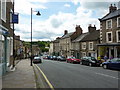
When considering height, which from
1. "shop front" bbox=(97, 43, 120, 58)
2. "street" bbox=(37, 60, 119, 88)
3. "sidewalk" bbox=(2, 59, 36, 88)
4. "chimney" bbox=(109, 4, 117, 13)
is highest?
"chimney" bbox=(109, 4, 117, 13)

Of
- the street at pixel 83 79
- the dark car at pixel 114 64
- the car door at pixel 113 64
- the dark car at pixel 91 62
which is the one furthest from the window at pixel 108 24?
the street at pixel 83 79

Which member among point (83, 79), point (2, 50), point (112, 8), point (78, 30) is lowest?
point (83, 79)

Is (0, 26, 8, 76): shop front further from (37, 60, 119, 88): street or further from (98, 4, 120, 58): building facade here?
(98, 4, 120, 58): building facade

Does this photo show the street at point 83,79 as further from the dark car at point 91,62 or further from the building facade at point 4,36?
the dark car at point 91,62

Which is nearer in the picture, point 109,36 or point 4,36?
point 4,36

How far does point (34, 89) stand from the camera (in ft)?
27.7

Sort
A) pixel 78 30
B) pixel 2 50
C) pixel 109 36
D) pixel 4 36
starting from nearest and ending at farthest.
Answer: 1. pixel 2 50
2. pixel 4 36
3. pixel 109 36
4. pixel 78 30

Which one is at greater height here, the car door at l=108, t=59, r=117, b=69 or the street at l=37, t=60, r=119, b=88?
the car door at l=108, t=59, r=117, b=69

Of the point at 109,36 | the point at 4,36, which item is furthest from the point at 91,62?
the point at 4,36

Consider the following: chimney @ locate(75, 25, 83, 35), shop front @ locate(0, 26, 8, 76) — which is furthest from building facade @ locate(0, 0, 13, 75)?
chimney @ locate(75, 25, 83, 35)

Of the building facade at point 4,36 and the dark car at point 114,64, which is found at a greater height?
the building facade at point 4,36

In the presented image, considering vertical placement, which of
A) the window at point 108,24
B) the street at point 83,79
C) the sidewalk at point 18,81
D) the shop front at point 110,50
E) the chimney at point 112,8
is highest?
the chimney at point 112,8

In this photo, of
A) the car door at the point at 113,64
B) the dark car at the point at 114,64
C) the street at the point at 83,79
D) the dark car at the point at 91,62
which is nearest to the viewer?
the street at the point at 83,79

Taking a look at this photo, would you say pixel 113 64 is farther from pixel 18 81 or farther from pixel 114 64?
pixel 18 81
